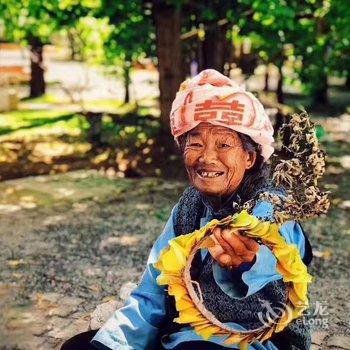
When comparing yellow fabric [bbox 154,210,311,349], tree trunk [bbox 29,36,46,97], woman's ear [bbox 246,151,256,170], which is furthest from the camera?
tree trunk [bbox 29,36,46,97]

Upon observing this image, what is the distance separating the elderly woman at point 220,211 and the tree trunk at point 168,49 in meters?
7.68

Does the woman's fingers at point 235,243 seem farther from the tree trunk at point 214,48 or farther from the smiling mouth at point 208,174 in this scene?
the tree trunk at point 214,48

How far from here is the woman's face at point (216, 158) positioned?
235 cm

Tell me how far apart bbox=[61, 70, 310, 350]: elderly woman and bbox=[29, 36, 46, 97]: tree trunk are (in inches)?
660

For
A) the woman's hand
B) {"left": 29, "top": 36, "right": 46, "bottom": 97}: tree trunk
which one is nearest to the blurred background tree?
{"left": 29, "top": 36, "right": 46, "bottom": 97}: tree trunk

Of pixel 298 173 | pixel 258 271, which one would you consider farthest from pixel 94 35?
pixel 258 271

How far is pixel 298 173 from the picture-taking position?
2080 millimetres

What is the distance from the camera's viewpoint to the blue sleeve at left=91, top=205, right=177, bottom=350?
8.00ft

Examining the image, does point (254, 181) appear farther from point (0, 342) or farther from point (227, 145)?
point (0, 342)

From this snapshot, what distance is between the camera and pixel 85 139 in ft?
43.1

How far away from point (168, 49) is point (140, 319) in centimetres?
805

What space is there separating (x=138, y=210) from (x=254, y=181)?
225 inches

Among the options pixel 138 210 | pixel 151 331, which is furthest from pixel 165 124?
pixel 151 331

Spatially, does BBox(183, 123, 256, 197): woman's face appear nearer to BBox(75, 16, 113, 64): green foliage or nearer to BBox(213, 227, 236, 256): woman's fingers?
BBox(213, 227, 236, 256): woman's fingers
